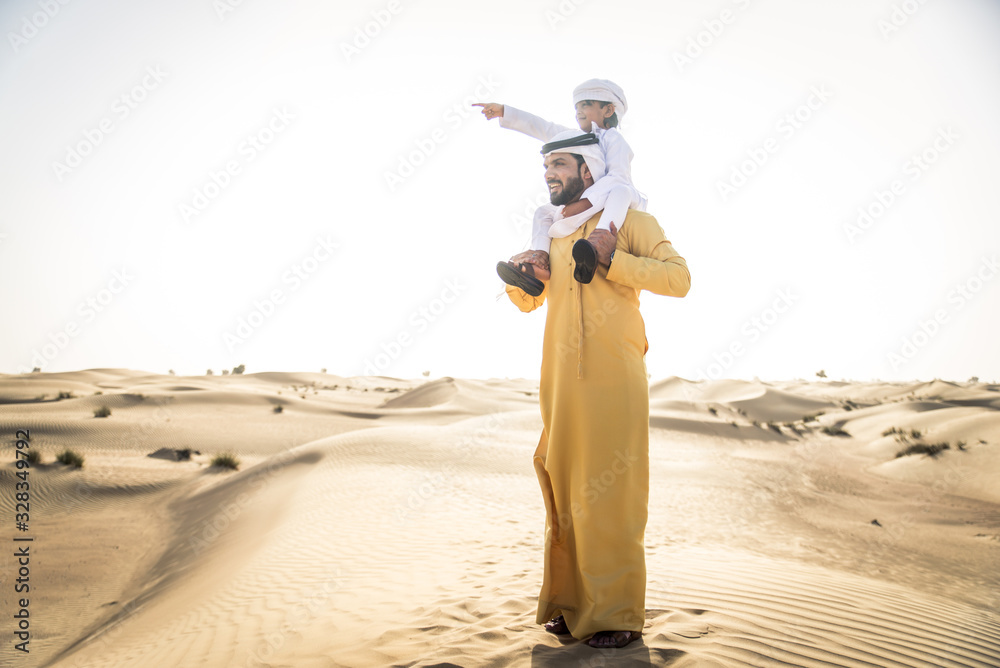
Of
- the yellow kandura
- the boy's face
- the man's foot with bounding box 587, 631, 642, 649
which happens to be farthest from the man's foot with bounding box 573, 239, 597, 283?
the man's foot with bounding box 587, 631, 642, 649

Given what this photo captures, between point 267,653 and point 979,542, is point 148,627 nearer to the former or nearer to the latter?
point 267,653

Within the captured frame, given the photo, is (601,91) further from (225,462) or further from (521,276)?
(225,462)

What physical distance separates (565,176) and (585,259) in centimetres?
61

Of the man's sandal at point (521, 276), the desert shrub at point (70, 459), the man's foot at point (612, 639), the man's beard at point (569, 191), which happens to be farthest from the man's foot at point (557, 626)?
the desert shrub at point (70, 459)

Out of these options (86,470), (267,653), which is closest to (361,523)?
(267,653)

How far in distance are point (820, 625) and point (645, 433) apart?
1.52 metres

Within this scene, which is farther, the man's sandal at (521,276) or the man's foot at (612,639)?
the man's sandal at (521,276)

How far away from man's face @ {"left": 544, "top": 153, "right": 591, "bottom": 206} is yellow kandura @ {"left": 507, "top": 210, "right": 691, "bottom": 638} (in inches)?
7.3

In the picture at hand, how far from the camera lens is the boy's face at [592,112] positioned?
Answer: 3279mm

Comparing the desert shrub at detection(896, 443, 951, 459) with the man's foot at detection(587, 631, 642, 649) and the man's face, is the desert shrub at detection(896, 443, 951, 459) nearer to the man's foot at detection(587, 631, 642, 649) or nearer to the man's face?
the man's foot at detection(587, 631, 642, 649)

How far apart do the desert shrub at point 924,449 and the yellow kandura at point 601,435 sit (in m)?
13.5

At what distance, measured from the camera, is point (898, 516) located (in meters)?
9.01

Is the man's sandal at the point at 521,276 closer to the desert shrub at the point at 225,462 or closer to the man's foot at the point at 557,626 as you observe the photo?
the man's foot at the point at 557,626

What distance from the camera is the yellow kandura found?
2.72 metres
